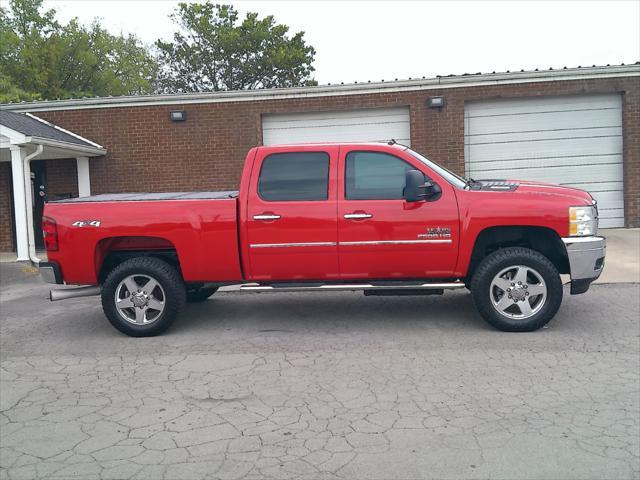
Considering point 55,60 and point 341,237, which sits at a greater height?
point 55,60

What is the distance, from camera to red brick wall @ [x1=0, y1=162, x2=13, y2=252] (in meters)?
15.1

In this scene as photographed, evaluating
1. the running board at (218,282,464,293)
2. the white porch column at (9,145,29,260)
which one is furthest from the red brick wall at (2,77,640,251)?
the running board at (218,282,464,293)

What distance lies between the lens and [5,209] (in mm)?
15148

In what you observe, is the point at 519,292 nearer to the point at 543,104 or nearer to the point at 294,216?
the point at 294,216

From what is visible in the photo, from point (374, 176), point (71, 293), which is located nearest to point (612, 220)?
point (374, 176)

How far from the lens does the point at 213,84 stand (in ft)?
135

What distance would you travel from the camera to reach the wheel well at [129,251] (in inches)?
267

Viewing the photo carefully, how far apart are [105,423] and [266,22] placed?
125 feet

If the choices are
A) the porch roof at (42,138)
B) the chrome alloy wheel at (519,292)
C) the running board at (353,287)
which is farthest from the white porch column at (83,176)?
the chrome alloy wheel at (519,292)

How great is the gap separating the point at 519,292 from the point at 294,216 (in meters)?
2.45

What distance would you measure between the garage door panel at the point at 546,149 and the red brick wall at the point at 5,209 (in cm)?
1122

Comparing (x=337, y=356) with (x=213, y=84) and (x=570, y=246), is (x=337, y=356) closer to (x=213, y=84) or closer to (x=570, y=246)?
(x=570, y=246)

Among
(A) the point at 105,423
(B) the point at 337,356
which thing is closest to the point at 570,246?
(B) the point at 337,356

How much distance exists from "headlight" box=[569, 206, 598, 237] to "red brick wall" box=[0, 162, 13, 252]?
13.6 metres
